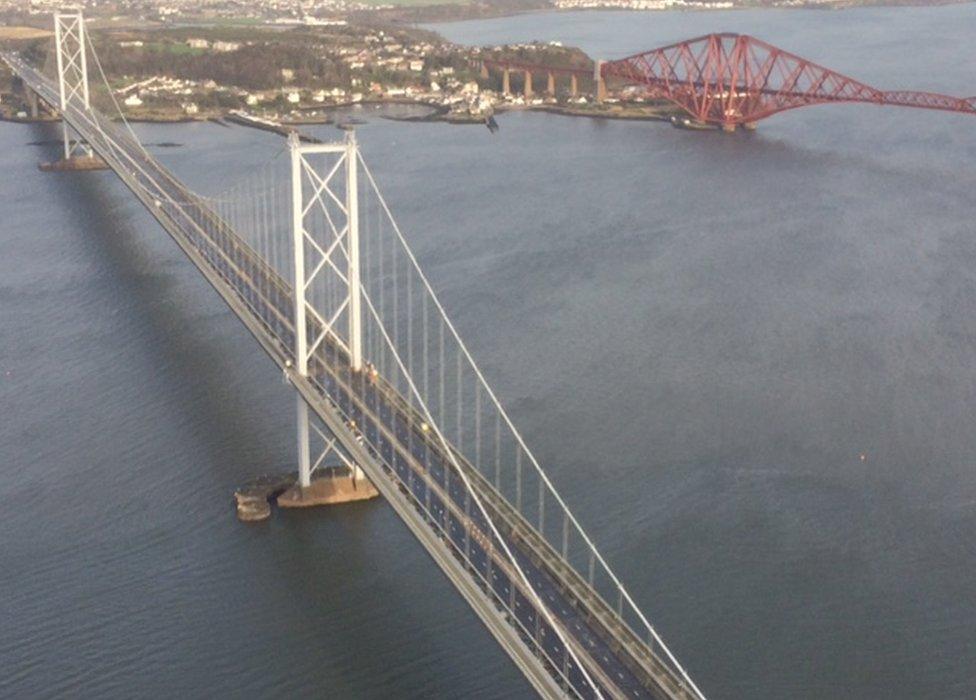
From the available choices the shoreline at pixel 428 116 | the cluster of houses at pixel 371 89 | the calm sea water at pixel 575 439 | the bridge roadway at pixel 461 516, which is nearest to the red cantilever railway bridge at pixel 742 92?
the shoreline at pixel 428 116

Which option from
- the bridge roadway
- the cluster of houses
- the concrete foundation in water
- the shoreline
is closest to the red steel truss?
the shoreline

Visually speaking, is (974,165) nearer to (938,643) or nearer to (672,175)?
(672,175)

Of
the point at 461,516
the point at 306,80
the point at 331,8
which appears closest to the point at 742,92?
the point at 306,80

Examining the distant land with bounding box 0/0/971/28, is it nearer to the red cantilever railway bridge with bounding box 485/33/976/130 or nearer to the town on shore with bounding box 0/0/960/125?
the town on shore with bounding box 0/0/960/125

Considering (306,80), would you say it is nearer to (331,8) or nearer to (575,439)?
(575,439)

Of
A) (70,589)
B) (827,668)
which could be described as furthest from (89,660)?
(827,668)

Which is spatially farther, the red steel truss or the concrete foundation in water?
the red steel truss

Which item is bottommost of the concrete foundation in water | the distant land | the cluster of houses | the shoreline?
the concrete foundation in water
